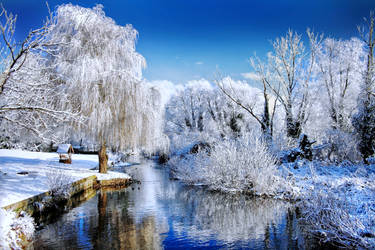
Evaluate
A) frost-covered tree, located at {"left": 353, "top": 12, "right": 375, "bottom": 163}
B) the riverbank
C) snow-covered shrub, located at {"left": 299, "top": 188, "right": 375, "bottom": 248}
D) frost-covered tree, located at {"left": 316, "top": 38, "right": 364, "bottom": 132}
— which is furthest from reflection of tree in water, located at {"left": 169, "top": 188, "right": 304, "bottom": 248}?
frost-covered tree, located at {"left": 316, "top": 38, "right": 364, "bottom": 132}

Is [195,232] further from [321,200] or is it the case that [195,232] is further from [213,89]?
[213,89]

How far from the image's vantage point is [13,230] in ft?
18.5

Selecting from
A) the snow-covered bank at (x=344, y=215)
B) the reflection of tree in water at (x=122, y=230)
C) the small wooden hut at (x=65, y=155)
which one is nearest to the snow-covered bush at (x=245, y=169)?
the snow-covered bank at (x=344, y=215)

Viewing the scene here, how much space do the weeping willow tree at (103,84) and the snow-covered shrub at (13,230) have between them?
23.5 feet

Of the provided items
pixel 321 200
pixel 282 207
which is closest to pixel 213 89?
pixel 282 207

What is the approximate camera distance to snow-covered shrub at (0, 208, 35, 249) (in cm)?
506

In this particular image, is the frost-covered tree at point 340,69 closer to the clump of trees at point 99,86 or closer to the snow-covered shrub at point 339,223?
the clump of trees at point 99,86

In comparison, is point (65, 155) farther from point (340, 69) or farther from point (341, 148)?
point (340, 69)

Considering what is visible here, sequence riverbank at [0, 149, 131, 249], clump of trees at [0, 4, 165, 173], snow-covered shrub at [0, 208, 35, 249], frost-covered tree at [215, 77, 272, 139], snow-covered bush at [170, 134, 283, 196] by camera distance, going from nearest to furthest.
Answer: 1. snow-covered shrub at [0, 208, 35, 249]
2. riverbank at [0, 149, 131, 249]
3. snow-covered bush at [170, 134, 283, 196]
4. clump of trees at [0, 4, 165, 173]
5. frost-covered tree at [215, 77, 272, 139]

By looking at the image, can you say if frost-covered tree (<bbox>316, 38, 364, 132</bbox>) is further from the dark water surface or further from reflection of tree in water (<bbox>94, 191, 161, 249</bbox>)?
reflection of tree in water (<bbox>94, 191, 161, 249</bbox>)

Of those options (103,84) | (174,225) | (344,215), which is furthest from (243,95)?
(344,215)

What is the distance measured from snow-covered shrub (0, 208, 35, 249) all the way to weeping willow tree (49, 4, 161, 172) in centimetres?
717

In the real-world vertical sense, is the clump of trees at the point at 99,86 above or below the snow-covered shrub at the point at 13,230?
above

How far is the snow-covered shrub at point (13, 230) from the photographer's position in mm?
5056
